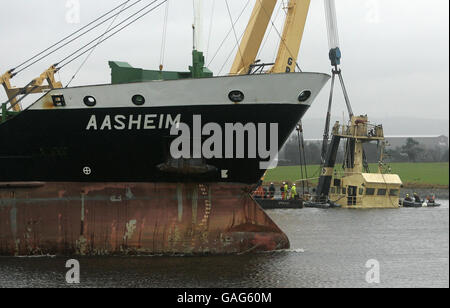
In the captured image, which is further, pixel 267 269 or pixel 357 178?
pixel 357 178

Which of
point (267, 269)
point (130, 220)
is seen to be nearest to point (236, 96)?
point (130, 220)

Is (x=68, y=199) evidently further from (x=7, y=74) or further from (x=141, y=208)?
(x=7, y=74)

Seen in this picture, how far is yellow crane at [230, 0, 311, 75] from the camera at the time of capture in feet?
88.3

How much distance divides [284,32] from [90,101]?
11896 mm

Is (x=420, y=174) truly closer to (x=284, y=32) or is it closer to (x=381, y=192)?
(x=381, y=192)

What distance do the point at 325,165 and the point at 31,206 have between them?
3388 cm

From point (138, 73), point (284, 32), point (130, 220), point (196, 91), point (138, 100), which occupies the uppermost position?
point (284, 32)

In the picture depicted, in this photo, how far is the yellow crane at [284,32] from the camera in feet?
88.3

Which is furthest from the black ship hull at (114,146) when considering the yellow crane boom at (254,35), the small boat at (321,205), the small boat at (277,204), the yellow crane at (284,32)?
the small boat at (321,205)

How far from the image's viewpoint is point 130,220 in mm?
18781

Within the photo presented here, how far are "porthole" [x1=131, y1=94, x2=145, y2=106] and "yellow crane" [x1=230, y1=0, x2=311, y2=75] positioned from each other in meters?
8.47

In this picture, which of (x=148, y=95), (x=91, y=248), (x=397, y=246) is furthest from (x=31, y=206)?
(x=397, y=246)

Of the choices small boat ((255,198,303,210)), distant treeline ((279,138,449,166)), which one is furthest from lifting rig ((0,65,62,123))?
small boat ((255,198,303,210))

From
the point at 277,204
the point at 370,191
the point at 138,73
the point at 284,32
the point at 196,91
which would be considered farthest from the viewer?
the point at 370,191
